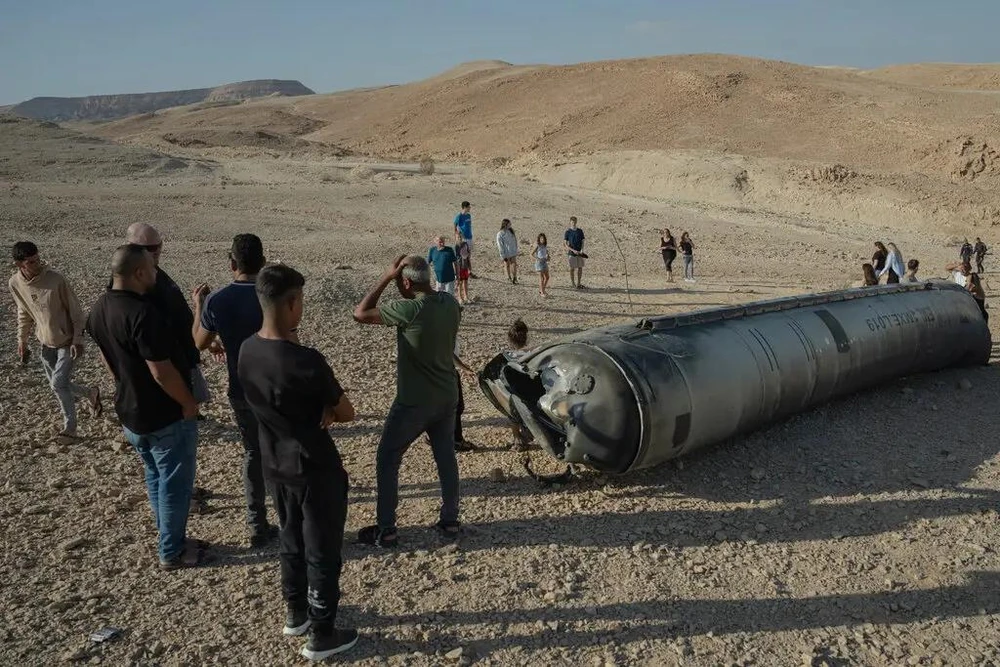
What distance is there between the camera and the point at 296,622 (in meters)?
4.34

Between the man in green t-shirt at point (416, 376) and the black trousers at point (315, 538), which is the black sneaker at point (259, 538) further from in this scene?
the black trousers at point (315, 538)

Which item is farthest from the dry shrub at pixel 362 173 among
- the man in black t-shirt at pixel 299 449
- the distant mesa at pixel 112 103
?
the distant mesa at pixel 112 103

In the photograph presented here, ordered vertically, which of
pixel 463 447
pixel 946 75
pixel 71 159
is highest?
pixel 946 75

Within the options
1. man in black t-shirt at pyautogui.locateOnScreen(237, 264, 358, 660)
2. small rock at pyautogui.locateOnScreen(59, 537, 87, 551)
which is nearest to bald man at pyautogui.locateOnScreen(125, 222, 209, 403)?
man in black t-shirt at pyautogui.locateOnScreen(237, 264, 358, 660)

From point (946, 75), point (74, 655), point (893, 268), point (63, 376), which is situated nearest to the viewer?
point (74, 655)

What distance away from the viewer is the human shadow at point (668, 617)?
4.41 metres

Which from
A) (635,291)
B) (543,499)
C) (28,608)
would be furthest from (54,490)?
(635,291)

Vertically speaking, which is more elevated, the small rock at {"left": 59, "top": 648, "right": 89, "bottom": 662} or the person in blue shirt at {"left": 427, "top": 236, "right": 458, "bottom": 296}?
the person in blue shirt at {"left": 427, "top": 236, "right": 458, "bottom": 296}

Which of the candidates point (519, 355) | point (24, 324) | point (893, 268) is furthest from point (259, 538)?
point (893, 268)

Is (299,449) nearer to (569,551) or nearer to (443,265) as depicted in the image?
(569,551)

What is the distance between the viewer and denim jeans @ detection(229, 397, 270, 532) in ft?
16.8

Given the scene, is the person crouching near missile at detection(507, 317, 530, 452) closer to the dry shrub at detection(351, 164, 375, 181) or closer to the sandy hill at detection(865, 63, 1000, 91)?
the dry shrub at detection(351, 164, 375, 181)

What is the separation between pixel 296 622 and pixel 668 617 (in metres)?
2.16

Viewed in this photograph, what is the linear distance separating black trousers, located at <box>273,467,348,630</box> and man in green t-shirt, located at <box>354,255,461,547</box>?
0.99 m
